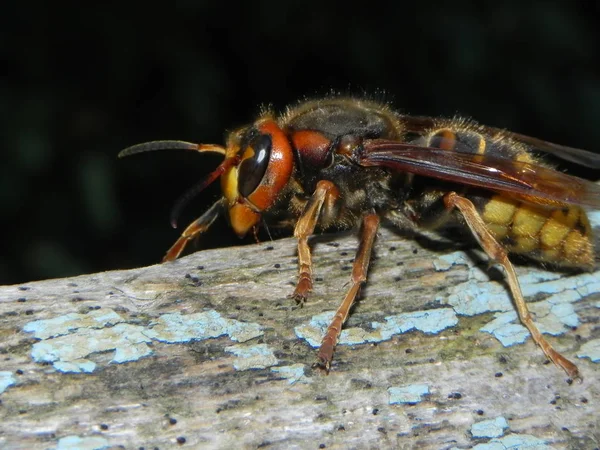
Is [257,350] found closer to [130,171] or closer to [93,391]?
[93,391]

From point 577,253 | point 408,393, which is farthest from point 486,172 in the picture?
point 408,393

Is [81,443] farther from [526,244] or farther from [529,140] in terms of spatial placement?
[529,140]

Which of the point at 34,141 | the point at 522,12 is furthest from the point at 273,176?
the point at 522,12

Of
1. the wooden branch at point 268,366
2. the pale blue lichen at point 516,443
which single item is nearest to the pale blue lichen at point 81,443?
the wooden branch at point 268,366

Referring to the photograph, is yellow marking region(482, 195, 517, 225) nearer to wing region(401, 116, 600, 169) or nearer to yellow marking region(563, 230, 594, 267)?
yellow marking region(563, 230, 594, 267)

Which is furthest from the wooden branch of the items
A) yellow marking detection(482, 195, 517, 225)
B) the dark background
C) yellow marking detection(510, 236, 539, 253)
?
the dark background

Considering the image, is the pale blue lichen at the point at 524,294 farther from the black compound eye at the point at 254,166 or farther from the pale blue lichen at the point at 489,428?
the black compound eye at the point at 254,166

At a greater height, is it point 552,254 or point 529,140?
point 529,140
